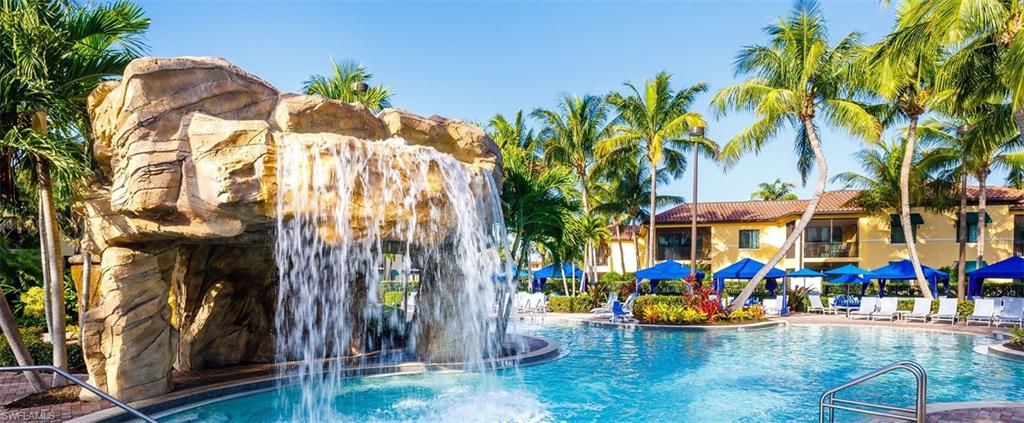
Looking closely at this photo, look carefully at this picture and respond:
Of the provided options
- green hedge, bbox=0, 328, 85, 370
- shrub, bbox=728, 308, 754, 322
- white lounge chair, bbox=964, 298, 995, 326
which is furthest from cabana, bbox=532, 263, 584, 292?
green hedge, bbox=0, 328, 85, 370

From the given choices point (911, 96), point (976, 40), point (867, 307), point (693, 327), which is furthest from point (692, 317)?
point (911, 96)

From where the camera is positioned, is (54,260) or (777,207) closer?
(54,260)

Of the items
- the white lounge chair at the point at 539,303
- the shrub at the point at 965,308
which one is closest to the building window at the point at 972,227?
the shrub at the point at 965,308

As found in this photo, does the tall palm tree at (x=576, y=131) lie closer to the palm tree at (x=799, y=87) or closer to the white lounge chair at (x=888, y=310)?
the palm tree at (x=799, y=87)

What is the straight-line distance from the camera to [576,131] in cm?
3572

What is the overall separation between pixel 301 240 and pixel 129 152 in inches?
96.1

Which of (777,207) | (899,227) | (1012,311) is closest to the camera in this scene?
(1012,311)

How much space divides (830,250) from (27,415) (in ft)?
145

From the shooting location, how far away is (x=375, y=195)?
9.20m

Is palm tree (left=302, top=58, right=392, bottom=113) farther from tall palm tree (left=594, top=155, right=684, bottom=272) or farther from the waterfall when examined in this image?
tall palm tree (left=594, top=155, right=684, bottom=272)

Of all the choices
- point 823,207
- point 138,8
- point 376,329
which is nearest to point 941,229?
point 823,207

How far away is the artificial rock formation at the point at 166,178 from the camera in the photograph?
8.51 m

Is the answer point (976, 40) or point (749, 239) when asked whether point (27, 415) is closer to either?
point (976, 40)

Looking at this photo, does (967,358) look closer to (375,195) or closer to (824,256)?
(375,195)
